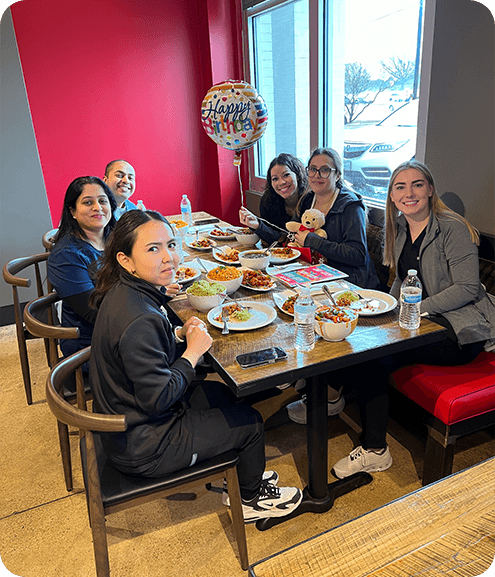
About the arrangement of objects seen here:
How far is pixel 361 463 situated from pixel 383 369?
1.50 feet

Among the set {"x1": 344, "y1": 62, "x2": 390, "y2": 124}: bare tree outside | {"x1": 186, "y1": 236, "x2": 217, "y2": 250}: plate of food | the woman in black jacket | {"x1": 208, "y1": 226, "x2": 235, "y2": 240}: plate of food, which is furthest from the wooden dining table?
{"x1": 344, "y1": 62, "x2": 390, "y2": 124}: bare tree outside

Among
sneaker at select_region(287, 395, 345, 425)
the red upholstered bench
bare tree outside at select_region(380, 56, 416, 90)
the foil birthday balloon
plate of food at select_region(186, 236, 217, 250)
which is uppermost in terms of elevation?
bare tree outside at select_region(380, 56, 416, 90)

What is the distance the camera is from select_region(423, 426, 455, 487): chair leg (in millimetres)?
1702

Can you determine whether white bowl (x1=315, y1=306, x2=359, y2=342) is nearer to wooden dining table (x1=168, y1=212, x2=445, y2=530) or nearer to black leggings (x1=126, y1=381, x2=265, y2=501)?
wooden dining table (x1=168, y1=212, x2=445, y2=530)

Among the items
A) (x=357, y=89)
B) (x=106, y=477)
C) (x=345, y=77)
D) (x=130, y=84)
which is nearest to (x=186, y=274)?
(x=106, y=477)

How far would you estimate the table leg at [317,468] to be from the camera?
1.65 metres

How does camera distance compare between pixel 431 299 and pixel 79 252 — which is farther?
pixel 79 252

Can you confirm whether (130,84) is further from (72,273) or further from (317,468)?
(317,468)

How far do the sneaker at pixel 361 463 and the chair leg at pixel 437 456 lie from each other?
206 millimetres

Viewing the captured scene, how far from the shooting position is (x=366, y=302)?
1771 mm

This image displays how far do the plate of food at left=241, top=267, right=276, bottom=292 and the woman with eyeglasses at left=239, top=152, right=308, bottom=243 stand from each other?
2.24ft

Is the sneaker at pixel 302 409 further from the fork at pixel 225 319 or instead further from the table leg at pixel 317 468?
the fork at pixel 225 319

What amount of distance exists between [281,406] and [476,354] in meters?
1.05

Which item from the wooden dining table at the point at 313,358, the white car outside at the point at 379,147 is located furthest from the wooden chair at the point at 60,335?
the white car outside at the point at 379,147
